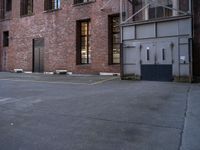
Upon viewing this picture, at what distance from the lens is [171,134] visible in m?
4.11

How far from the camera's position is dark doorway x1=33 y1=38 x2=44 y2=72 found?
21.7 meters

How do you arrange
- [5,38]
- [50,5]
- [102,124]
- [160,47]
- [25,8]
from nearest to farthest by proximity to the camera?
[102,124] → [160,47] → [50,5] → [25,8] → [5,38]

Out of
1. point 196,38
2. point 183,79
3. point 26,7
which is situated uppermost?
point 26,7

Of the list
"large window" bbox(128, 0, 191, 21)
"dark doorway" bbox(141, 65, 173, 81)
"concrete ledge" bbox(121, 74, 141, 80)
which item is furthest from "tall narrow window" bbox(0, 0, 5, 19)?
"dark doorway" bbox(141, 65, 173, 81)

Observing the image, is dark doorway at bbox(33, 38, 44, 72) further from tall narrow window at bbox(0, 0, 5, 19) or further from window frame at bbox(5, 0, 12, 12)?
tall narrow window at bbox(0, 0, 5, 19)

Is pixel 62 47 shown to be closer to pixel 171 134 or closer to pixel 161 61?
pixel 161 61

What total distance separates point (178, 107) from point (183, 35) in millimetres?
7004

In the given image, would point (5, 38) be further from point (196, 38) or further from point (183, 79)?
point (183, 79)

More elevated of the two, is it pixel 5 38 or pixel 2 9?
pixel 2 9

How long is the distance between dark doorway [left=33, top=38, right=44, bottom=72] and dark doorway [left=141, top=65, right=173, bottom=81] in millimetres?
11151

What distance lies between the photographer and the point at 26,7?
2405cm

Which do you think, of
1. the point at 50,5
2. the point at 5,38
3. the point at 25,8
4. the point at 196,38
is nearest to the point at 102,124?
the point at 196,38

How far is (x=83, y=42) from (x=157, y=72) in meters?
7.95

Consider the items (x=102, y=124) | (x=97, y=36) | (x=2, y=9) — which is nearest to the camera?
(x=102, y=124)
